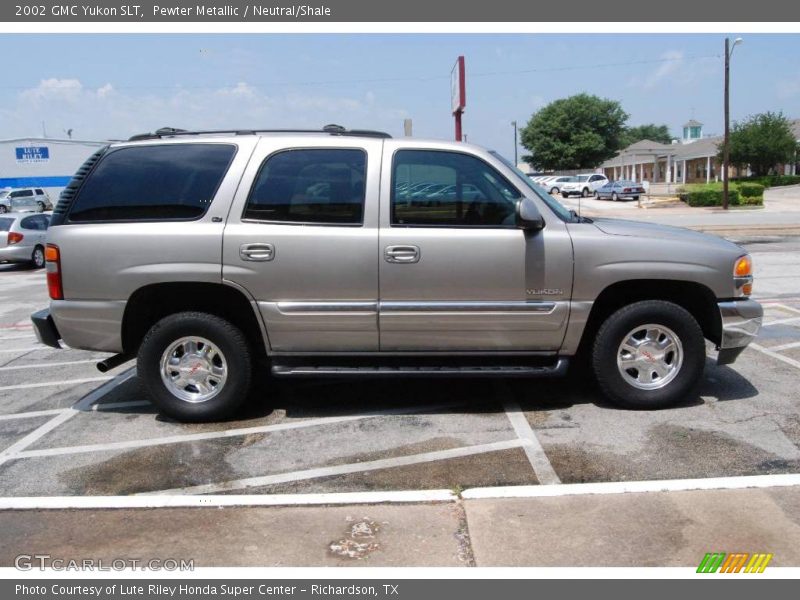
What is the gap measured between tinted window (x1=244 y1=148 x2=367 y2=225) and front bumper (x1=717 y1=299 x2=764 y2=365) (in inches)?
105

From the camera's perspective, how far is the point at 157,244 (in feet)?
16.9

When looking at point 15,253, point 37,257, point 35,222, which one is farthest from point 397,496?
point 35,222

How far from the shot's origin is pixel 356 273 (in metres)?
5.12

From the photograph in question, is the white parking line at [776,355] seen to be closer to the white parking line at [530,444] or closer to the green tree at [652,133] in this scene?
the white parking line at [530,444]

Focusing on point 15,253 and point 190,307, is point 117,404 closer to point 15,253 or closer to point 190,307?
point 190,307

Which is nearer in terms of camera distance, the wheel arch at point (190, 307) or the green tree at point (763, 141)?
the wheel arch at point (190, 307)

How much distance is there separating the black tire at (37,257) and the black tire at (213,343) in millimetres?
15040

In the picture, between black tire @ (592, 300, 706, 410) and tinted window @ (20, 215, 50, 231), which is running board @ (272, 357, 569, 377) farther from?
tinted window @ (20, 215, 50, 231)

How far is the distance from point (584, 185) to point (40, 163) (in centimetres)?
3901

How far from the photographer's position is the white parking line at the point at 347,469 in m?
4.38

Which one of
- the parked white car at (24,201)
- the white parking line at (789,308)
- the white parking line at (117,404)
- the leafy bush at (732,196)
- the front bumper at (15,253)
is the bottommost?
the white parking line at (117,404)

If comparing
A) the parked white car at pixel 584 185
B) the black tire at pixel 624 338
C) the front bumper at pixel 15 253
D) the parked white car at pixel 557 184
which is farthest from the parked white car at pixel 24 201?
the black tire at pixel 624 338

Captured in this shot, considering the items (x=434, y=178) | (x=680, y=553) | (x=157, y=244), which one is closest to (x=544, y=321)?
(x=434, y=178)

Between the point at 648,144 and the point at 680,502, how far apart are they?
86192mm
